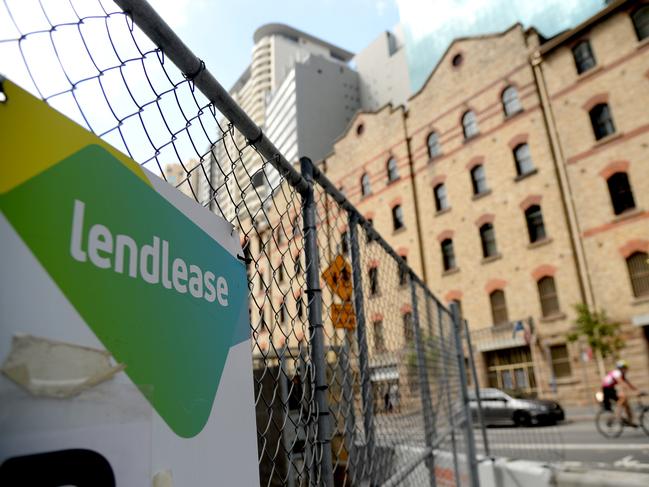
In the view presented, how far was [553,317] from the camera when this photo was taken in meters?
16.7

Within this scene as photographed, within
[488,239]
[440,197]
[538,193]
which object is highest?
[440,197]

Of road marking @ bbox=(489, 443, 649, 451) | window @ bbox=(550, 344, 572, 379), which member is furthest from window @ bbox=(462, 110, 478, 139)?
road marking @ bbox=(489, 443, 649, 451)

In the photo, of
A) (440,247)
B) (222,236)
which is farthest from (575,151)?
(222,236)

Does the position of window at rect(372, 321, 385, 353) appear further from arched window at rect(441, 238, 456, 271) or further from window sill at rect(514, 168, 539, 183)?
arched window at rect(441, 238, 456, 271)

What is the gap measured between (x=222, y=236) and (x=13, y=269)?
0.62 meters

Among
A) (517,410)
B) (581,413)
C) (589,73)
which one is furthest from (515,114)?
(517,410)

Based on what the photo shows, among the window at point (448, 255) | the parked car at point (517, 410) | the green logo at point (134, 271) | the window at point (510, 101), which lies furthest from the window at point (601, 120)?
the green logo at point (134, 271)

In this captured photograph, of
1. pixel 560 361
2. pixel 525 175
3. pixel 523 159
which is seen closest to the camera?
pixel 560 361

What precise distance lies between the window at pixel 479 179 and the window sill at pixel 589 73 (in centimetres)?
497

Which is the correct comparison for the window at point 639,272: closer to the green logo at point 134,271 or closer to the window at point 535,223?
the window at point 535,223

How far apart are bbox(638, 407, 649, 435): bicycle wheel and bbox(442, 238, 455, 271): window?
435 inches

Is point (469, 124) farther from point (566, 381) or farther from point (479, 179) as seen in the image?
point (566, 381)

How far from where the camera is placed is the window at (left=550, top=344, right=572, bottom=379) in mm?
16422

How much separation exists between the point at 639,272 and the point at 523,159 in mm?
6280
